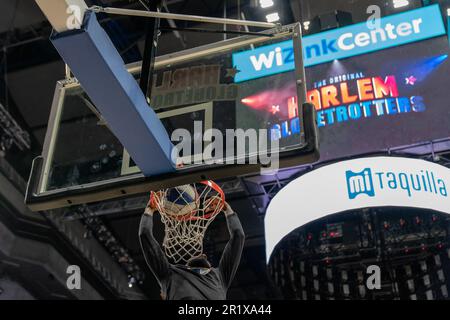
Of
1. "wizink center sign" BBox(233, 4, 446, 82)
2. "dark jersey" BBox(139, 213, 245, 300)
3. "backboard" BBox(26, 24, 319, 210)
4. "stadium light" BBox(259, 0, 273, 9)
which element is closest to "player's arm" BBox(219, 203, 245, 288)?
"dark jersey" BBox(139, 213, 245, 300)

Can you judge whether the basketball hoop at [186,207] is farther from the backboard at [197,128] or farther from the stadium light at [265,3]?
the stadium light at [265,3]

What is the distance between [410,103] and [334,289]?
2343 mm

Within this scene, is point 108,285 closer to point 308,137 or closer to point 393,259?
point 393,259

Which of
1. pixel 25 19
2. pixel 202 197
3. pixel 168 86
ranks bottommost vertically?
pixel 202 197

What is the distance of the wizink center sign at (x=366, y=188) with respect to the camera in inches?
200

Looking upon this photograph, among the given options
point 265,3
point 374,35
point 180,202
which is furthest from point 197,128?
point 265,3

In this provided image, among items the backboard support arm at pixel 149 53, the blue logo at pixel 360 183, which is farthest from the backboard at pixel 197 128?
the blue logo at pixel 360 183

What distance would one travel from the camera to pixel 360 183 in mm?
5176

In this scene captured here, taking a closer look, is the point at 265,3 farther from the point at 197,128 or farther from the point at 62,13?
the point at 62,13

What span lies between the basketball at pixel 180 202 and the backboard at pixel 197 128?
2.10 feet

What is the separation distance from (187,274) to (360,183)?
2115 millimetres

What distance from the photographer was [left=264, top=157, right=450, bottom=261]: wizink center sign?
5078mm

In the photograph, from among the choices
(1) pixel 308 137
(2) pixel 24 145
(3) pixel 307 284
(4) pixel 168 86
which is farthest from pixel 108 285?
(1) pixel 308 137

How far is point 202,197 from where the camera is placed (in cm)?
426
